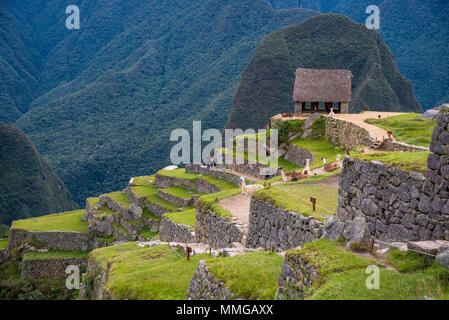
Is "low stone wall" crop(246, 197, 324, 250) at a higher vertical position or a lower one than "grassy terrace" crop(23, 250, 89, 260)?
higher

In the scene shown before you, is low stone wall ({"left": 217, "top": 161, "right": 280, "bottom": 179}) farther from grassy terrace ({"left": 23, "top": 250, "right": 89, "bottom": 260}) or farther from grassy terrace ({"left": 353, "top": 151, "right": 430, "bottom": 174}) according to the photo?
grassy terrace ({"left": 353, "top": 151, "right": 430, "bottom": 174})

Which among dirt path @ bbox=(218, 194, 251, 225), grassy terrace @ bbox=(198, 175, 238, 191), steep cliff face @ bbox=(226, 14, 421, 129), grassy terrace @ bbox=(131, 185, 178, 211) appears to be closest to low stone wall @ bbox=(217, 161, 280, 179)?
grassy terrace @ bbox=(198, 175, 238, 191)

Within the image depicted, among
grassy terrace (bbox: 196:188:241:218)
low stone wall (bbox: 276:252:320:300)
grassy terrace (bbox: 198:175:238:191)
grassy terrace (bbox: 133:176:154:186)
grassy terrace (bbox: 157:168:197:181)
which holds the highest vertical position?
low stone wall (bbox: 276:252:320:300)

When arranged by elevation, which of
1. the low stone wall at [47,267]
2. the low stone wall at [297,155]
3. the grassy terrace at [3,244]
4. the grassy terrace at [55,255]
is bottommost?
the grassy terrace at [3,244]

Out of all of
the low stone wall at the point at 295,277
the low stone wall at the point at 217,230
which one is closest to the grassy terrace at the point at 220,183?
the low stone wall at the point at 217,230

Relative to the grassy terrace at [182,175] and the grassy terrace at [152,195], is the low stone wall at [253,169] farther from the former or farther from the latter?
the grassy terrace at [152,195]

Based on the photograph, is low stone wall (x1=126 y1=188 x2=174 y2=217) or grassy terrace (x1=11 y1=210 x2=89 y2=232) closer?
low stone wall (x1=126 y1=188 x2=174 y2=217)

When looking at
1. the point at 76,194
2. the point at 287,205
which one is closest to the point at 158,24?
the point at 76,194
